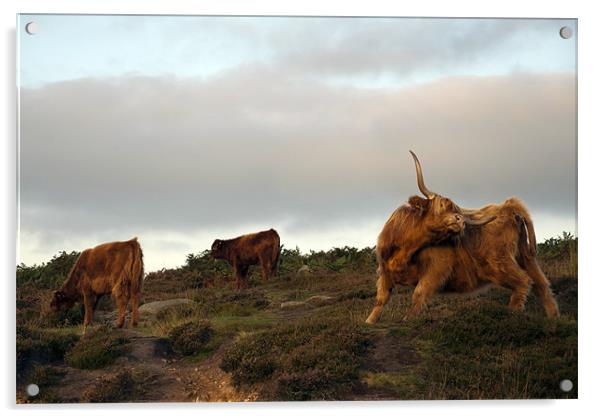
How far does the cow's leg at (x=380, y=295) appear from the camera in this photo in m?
11.4

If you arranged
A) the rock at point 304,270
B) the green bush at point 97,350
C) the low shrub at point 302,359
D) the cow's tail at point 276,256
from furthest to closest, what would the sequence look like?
the rock at point 304,270 → the cow's tail at point 276,256 → the green bush at point 97,350 → the low shrub at point 302,359

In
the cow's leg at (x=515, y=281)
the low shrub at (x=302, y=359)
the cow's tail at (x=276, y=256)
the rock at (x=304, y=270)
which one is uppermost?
the cow's tail at (x=276, y=256)

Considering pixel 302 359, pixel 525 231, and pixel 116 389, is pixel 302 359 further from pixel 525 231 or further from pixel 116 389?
pixel 525 231

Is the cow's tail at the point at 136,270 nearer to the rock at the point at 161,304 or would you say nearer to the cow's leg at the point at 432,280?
the rock at the point at 161,304

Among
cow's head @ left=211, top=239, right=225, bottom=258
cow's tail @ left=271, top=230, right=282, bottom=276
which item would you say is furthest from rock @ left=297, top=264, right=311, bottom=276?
cow's head @ left=211, top=239, right=225, bottom=258

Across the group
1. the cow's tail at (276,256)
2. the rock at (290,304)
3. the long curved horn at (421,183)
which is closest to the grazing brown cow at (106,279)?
the cow's tail at (276,256)

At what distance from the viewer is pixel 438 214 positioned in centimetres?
1141

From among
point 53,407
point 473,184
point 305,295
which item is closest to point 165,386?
point 53,407

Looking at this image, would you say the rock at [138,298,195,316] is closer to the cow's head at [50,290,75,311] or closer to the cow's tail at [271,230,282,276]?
the cow's head at [50,290,75,311]

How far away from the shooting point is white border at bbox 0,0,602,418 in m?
10.9

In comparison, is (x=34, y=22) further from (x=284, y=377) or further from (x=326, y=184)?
(x=284, y=377)

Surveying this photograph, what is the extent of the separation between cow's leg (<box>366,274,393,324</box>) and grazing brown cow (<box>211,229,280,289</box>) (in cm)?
130

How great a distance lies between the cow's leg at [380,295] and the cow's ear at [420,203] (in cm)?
90

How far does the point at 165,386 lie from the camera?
11.0 m
